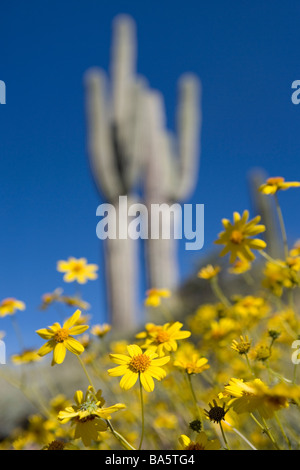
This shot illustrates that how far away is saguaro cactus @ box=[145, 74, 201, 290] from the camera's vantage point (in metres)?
8.45

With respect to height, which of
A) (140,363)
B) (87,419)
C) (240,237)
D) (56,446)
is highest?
(240,237)

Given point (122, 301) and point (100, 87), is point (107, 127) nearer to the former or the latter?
point (100, 87)

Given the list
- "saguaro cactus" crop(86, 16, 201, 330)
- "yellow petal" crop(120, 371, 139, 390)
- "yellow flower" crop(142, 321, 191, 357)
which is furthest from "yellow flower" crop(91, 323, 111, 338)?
"saguaro cactus" crop(86, 16, 201, 330)

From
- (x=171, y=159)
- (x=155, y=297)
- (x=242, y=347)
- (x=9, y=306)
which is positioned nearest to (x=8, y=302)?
(x=9, y=306)

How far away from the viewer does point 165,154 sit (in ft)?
30.7

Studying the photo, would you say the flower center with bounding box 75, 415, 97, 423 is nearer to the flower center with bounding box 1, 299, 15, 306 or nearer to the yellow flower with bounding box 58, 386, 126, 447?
the yellow flower with bounding box 58, 386, 126, 447

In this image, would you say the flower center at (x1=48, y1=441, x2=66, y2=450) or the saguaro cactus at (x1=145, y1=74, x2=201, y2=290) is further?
the saguaro cactus at (x1=145, y1=74, x2=201, y2=290)

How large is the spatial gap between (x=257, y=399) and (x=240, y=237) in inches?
23.6

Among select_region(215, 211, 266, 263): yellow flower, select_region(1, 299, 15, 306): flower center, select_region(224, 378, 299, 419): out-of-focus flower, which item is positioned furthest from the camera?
select_region(1, 299, 15, 306): flower center

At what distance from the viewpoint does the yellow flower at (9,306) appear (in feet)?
6.25

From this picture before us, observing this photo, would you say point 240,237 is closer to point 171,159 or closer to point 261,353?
point 261,353

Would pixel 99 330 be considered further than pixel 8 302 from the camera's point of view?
No

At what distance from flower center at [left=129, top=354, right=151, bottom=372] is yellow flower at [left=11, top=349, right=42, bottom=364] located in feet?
2.90

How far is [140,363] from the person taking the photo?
1.00m
